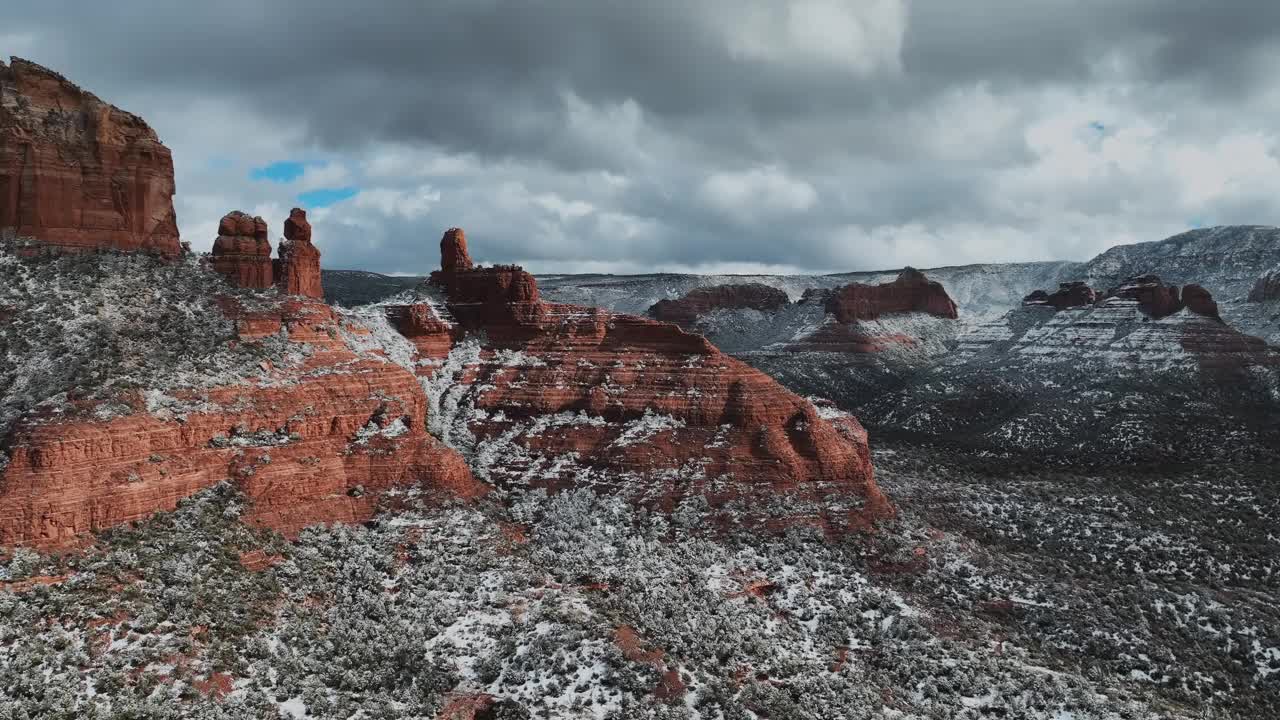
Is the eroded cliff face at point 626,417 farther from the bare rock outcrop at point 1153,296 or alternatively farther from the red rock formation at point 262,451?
the bare rock outcrop at point 1153,296

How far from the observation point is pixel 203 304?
3975 centimetres

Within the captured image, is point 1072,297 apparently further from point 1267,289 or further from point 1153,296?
point 1153,296

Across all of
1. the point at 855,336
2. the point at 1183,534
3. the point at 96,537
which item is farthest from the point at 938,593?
the point at 855,336

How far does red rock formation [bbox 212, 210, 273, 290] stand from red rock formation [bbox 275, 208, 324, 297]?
1.35 m

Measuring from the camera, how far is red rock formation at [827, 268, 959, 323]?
550 feet

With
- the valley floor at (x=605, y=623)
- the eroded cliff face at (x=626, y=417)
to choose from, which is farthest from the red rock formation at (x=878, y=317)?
the valley floor at (x=605, y=623)

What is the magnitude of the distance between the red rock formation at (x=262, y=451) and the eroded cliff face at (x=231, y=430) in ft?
0.16

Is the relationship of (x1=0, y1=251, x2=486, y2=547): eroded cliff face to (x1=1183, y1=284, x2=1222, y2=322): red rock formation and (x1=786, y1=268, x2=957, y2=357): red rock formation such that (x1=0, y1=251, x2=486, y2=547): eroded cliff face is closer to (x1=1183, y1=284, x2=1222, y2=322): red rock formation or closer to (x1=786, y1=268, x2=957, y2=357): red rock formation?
(x1=786, y1=268, x2=957, y2=357): red rock formation

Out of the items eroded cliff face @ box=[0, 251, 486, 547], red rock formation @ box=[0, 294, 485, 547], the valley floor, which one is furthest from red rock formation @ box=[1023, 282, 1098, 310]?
eroded cliff face @ box=[0, 251, 486, 547]

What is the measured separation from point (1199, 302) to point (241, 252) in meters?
142

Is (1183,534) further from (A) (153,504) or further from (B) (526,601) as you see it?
(A) (153,504)

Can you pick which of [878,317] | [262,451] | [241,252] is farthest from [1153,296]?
[262,451]

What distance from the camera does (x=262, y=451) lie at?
1353 inches

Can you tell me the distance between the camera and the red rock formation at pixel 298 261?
147ft
